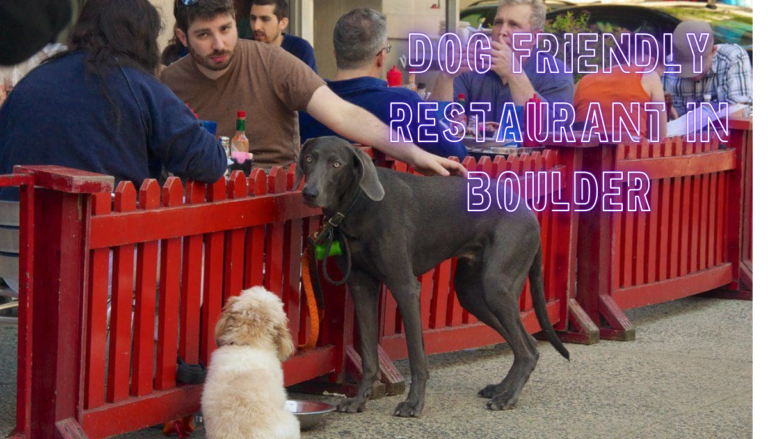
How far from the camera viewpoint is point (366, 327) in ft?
17.1

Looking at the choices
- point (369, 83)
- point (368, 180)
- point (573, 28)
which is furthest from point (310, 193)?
point (573, 28)

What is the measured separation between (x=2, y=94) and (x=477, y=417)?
4704 millimetres

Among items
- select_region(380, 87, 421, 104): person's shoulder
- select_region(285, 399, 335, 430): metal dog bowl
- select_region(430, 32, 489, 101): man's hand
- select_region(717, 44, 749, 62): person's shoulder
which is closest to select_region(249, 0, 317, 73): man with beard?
select_region(430, 32, 489, 101): man's hand

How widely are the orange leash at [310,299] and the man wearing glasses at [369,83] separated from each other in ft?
4.22

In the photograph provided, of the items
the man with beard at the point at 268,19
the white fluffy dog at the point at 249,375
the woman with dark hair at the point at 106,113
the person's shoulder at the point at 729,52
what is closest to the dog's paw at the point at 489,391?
the white fluffy dog at the point at 249,375

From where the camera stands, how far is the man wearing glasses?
6.23m

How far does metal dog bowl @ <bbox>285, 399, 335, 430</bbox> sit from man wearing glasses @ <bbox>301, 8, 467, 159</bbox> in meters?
1.80

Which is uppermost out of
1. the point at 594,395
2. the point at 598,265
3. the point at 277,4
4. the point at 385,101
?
the point at 277,4

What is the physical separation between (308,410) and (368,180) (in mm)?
1037

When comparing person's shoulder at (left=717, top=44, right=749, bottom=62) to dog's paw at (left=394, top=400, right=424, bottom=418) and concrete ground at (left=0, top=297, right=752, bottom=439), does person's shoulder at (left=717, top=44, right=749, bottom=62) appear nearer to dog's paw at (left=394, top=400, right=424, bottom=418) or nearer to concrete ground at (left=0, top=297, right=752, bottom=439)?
concrete ground at (left=0, top=297, right=752, bottom=439)

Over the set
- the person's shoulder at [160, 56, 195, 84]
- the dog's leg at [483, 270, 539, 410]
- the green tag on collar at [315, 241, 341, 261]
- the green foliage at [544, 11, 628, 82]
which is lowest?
the dog's leg at [483, 270, 539, 410]

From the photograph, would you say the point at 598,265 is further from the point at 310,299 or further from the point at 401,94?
the point at 310,299

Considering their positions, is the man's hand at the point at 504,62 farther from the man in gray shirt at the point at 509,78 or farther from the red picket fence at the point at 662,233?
the red picket fence at the point at 662,233

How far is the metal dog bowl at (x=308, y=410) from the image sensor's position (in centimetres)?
476
